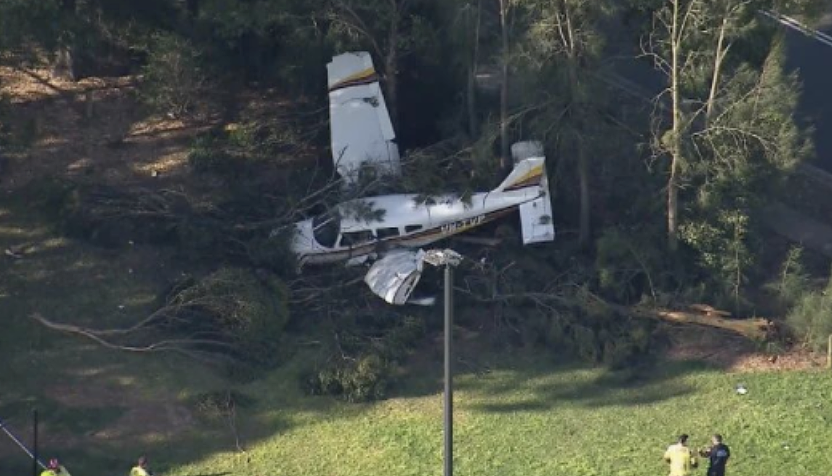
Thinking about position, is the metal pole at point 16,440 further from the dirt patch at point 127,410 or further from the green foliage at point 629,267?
the green foliage at point 629,267

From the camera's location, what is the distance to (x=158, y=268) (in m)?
31.5

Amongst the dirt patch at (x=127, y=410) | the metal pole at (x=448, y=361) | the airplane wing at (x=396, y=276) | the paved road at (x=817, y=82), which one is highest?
the metal pole at (x=448, y=361)

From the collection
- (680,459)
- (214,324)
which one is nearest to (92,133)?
(214,324)

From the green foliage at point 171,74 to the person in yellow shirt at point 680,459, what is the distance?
46.1 feet

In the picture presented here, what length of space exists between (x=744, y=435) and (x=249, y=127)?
13.7 meters

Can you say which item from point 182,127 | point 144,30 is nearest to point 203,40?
point 144,30

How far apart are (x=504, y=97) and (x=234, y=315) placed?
7.49 m

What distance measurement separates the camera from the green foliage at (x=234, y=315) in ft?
94.7

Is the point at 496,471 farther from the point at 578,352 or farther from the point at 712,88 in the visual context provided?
the point at 712,88

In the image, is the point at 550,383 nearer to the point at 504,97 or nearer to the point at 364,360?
the point at 364,360

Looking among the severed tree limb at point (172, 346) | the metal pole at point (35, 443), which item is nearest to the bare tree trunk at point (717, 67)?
the severed tree limb at point (172, 346)

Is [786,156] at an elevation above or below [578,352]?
above

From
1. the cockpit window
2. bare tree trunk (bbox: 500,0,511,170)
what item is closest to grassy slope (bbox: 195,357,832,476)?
the cockpit window

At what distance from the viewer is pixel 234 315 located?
94.7 ft
